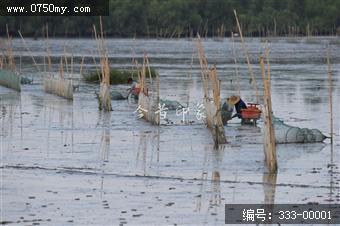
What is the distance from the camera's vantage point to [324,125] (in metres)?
27.6

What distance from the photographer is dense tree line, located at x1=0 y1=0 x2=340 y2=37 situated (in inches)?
6516

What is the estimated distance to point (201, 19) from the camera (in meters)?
176

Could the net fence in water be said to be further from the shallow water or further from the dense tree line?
the dense tree line

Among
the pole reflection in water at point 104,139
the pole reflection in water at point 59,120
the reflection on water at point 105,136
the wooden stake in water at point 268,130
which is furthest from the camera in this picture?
the pole reflection in water at point 59,120

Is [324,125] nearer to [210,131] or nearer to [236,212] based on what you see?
[210,131]

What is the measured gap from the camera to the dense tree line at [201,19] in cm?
16550

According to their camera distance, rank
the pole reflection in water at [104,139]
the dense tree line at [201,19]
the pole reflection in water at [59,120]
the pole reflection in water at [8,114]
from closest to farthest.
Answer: the pole reflection in water at [104,139]
the pole reflection in water at [59,120]
the pole reflection in water at [8,114]
the dense tree line at [201,19]

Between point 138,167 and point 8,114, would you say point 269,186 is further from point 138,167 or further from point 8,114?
point 8,114

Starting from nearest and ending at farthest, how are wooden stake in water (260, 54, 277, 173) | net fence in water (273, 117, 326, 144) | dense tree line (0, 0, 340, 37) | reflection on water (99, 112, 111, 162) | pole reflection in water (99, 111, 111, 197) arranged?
1. wooden stake in water (260, 54, 277, 173)
2. pole reflection in water (99, 111, 111, 197)
3. reflection on water (99, 112, 111, 162)
4. net fence in water (273, 117, 326, 144)
5. dense tree line (0, 0, 340, 37)

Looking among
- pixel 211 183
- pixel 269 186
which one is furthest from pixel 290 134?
pixel 269 186

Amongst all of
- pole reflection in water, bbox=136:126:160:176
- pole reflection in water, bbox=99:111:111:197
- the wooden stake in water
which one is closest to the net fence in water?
pole reflection in water, bbox=136:126:160:176

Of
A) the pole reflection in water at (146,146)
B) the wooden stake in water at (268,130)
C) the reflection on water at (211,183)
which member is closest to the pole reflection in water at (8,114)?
the pole reflection in water at (146,146)

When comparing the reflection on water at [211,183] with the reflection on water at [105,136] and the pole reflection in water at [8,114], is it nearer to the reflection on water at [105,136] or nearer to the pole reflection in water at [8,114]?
the reflection on water at [105,136]

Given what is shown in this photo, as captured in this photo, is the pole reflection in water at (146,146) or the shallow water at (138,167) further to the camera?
the pole reflection in water at (146,146)
